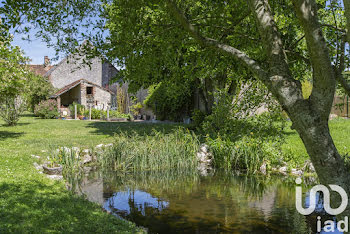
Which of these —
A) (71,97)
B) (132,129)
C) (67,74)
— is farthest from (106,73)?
(132,129)

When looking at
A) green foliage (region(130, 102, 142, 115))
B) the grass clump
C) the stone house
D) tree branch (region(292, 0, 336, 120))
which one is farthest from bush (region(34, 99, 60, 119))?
tree branch (region(292, 0, 336, 120))

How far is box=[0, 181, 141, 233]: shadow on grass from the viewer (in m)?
4.08

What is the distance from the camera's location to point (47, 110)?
2547 cm

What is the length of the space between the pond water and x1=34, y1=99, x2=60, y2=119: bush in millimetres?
18242

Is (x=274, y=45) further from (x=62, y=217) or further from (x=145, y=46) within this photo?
(x=62, y=217)

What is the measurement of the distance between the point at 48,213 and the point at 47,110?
2262 centimetres

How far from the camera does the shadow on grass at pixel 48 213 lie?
408cm

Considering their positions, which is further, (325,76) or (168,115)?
(168,115)

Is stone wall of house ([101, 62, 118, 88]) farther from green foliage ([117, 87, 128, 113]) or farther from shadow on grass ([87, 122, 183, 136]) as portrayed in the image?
shadow on grass ([87, 122, 183, 136])

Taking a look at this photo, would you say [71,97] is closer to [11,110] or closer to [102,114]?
[102,114]

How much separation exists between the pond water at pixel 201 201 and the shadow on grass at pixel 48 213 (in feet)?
3.29


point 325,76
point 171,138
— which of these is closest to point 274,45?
point 325,76

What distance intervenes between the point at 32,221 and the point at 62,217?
0.40 m

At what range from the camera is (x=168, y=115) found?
24469mm
